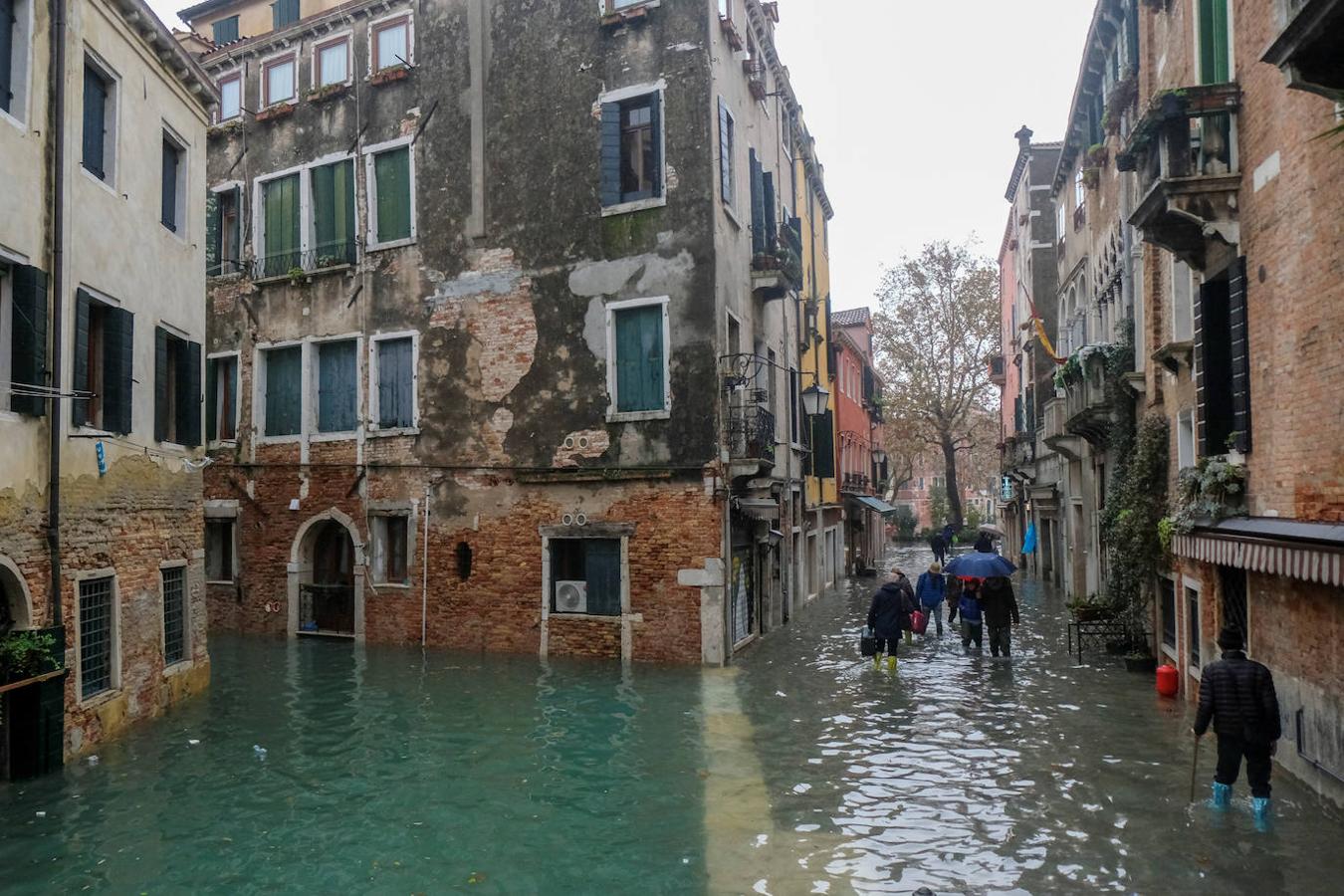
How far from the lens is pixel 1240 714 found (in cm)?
727

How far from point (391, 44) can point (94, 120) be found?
858cm

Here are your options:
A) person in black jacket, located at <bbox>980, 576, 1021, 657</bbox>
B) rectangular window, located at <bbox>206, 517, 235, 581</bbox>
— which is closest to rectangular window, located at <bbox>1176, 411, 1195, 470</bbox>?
person in black jacket, located at <bbox>980, 576, 1021, 657</bbox>

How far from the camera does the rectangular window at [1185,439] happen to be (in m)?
12.2

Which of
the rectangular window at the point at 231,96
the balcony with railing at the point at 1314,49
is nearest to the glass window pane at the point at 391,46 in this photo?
the rectangular window at the point at 231,96

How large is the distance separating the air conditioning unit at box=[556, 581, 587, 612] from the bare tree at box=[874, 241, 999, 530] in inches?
1024

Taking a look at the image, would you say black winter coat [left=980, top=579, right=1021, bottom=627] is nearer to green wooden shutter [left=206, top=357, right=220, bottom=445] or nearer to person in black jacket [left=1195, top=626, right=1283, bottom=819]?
person in black jacket [left=1195, top=626, right=1283, bottom=819]

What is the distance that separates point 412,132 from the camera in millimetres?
17609

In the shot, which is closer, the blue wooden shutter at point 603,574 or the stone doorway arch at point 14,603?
the stone doorway arch at point 14,603

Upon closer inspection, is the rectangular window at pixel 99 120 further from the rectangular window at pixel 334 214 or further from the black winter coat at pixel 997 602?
the black winter coat at pixel 997 602

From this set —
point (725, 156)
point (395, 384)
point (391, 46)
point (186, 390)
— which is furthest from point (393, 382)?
point (725, 156)

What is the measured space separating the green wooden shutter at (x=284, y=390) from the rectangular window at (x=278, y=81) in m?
5.23

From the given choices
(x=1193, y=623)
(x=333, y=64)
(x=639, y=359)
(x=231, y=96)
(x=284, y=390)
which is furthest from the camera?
(x=231, y=96)

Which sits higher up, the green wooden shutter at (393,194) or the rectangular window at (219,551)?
the green wooden shutter at (393,194)

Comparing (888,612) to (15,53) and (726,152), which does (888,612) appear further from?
(15,53)
